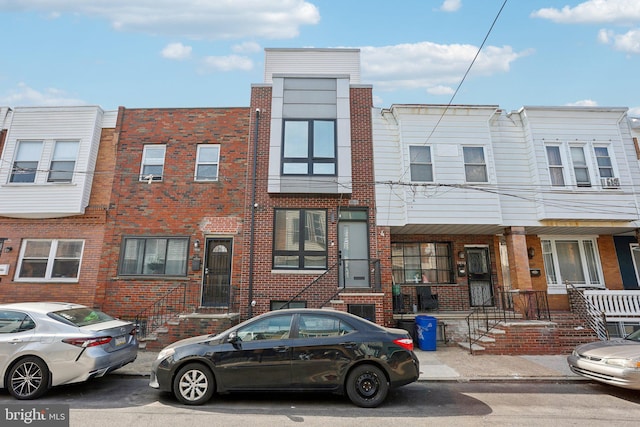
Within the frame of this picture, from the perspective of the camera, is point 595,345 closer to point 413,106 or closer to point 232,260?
point 413,106

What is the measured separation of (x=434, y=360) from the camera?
27.7 feet

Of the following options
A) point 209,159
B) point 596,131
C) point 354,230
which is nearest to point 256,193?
point 209,159

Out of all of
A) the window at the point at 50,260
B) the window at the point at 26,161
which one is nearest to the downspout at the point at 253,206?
the window at the point at 50,260

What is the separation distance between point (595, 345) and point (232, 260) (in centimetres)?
970

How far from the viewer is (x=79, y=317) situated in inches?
257

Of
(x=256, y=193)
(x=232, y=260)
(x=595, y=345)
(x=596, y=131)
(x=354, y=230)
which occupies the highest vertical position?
(x=596, y=131)

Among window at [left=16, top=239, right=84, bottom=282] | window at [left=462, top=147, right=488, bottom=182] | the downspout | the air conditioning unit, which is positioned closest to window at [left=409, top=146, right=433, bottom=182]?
window at [left=462, top=147, right=488, bottom=182]

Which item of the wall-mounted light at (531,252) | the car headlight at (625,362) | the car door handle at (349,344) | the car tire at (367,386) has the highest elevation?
the wall-mounted light at (531,252)

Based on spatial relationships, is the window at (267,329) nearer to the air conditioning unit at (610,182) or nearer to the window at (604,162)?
the air conditioning unit at (610,182)

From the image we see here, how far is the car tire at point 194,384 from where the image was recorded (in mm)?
5398

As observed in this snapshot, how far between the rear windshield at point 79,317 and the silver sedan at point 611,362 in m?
9.62

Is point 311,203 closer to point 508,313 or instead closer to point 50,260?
point 508,313

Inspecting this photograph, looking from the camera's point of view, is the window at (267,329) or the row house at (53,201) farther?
the row house at (53,201)

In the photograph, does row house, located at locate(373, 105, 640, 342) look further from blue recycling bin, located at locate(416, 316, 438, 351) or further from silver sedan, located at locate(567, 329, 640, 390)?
silver sedan, located at locate(567, 329, 640, 390)
